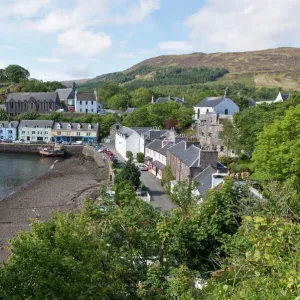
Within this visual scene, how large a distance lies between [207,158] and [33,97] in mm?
84023

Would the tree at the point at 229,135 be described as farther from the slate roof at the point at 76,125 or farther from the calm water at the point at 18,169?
the slate roof at the point at 76,125

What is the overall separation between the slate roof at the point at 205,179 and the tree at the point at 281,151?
3.82 metres

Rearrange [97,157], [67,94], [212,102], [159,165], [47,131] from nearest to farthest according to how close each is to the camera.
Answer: [159,165] → [97,157] → [212,102] → [47,131] → [67,94]

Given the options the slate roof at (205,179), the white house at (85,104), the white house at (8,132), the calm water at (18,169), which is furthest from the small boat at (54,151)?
the slate roof at (205,179)

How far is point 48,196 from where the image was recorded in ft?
132

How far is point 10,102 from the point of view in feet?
335

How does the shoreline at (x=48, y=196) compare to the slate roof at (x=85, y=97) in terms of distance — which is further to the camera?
the slate roof at (x=85, y=97)

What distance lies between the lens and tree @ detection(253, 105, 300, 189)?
25.4 meters

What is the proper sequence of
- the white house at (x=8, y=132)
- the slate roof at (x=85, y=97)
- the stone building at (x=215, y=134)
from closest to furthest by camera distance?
the stone building at (x=215, y=134) → the white house at (x=8, y=132) → the slate roof at (x=85, y=97)

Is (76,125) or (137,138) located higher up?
(76,125)

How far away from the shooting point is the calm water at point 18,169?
46.5m

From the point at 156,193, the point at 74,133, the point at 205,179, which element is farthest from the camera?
the point at 74,133

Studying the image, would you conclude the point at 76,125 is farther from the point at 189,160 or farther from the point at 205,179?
the point at 205,179

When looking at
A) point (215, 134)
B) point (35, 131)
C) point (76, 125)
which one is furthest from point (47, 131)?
point (215, 134)
